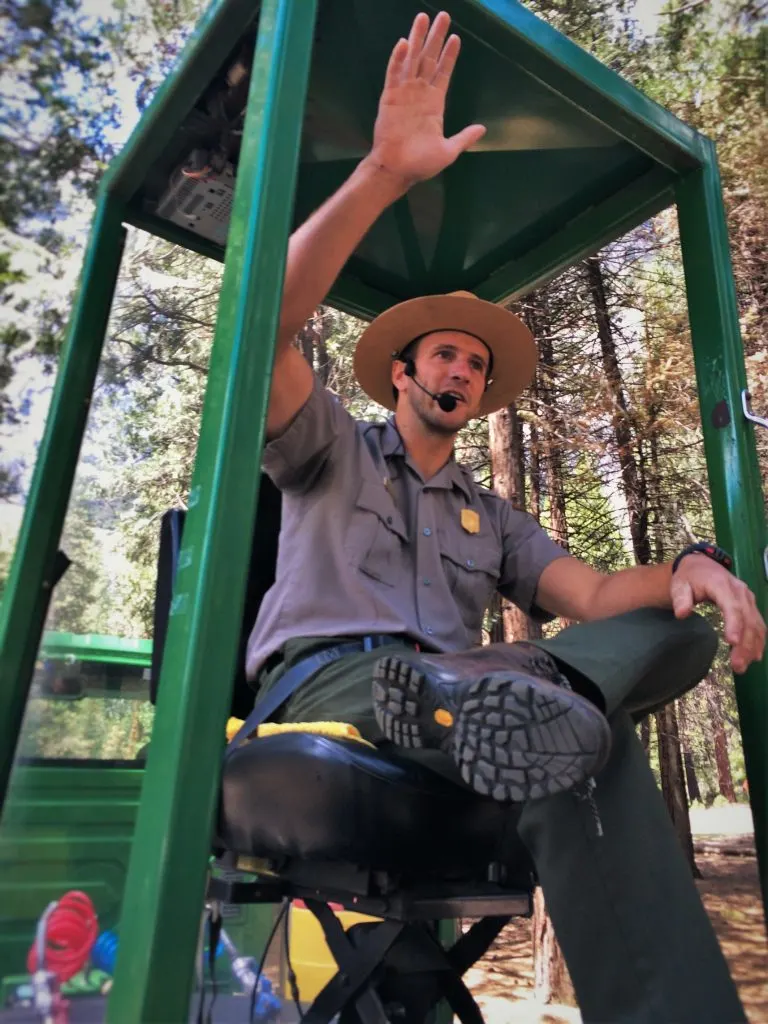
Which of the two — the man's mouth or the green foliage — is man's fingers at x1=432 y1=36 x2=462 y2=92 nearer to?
the man's mouth

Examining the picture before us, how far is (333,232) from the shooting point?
1.33m

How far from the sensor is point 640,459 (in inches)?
208

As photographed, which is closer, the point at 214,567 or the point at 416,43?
the point at 214,567

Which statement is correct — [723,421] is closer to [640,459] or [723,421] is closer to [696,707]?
[640,459]

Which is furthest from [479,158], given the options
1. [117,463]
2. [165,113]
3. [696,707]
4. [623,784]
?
[696,707]

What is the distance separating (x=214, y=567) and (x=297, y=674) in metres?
0.52

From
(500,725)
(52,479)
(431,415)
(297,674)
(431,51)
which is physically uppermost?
(431,51)

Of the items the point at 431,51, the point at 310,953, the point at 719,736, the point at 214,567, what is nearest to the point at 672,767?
the point at 719,736

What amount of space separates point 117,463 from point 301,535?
2.72 ft

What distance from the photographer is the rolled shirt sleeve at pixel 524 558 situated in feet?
6.63

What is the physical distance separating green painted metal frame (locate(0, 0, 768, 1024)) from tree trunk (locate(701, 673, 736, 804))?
4035mm

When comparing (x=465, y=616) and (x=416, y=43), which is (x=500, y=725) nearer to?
(x=465, y=616)

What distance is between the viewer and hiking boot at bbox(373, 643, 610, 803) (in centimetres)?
95

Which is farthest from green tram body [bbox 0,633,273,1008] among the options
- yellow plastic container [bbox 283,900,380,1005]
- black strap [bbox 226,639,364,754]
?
yellow plastic container [bbox 283,900,380,1005]
